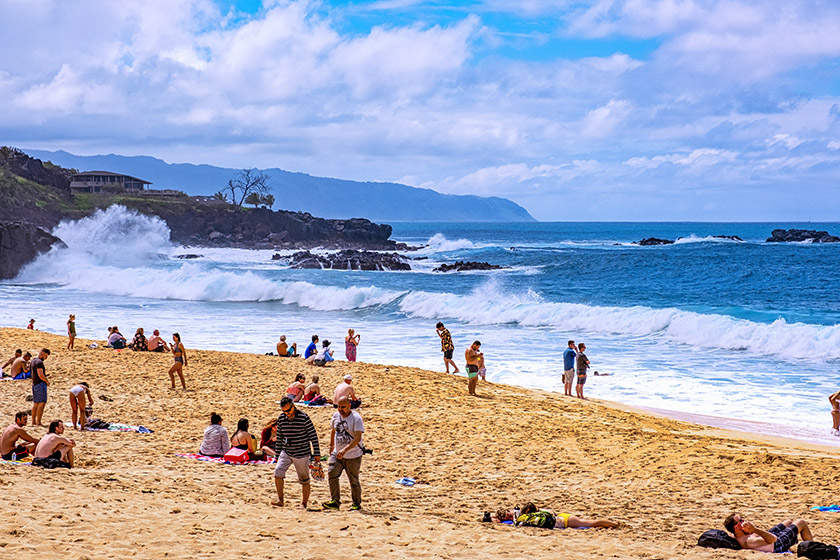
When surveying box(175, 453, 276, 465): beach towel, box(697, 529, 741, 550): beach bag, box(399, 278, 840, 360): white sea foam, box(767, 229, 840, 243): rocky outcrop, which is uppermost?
box(767, 229, 840, 243): rocky outcrop

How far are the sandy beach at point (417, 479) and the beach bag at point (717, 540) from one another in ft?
0.59

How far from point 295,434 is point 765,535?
4.89 m

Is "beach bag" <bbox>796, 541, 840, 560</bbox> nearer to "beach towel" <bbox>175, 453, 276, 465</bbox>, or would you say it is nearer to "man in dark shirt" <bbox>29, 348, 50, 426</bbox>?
"beach towel" <bbox>175, 453, 276, 465</bbox>

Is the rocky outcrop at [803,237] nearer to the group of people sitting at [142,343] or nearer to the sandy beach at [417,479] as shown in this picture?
the sandy beach at [417,479]

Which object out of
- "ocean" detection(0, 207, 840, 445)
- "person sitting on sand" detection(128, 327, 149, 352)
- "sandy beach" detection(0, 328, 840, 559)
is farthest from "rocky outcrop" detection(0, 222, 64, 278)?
"sandy beach" detection(0, 328, 840, 559)

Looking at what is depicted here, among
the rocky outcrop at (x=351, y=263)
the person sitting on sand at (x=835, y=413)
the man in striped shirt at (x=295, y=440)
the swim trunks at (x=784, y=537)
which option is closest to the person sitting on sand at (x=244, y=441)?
the man in striped shirt at (x=295, y=440)

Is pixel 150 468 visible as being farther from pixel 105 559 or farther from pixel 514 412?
pixel 514 412

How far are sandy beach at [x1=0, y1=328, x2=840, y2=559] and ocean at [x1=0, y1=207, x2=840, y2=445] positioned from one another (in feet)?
11.8

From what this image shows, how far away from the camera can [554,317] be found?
31.9 meters

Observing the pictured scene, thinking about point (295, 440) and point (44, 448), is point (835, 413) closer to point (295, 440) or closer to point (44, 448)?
point (295, 440)

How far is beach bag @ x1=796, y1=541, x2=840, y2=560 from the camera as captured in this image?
7535mm

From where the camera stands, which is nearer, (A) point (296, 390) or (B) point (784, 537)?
(B) point (784, 537)

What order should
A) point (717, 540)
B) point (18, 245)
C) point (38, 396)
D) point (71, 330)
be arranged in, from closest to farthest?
point (717, 540), point (38, 396), point (71, 330), point (18, 245)

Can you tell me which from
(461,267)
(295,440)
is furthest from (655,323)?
(461,267)
